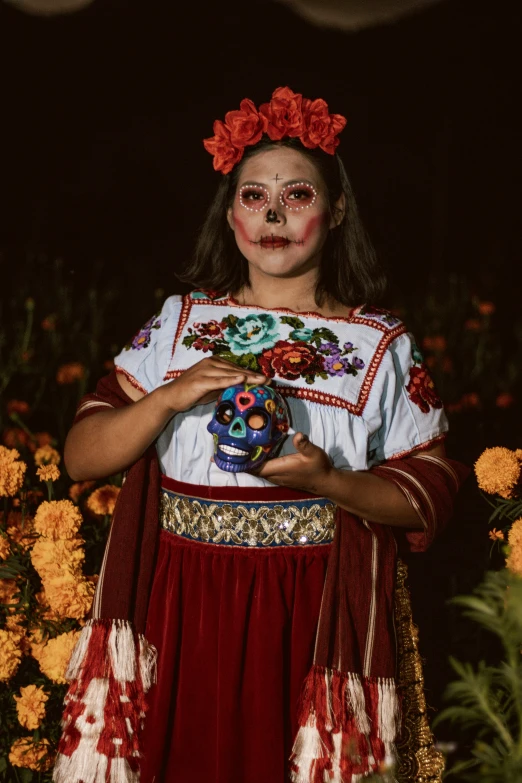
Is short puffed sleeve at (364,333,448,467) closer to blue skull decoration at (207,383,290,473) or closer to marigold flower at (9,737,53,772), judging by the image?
blue skull decoration at (207,383,290,473)

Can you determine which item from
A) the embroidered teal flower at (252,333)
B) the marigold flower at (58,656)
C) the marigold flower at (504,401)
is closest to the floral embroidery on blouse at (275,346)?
the embroidered teal flower at (252,333)

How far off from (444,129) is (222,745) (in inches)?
167

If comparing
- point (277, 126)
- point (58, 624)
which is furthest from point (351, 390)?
point (58, 624)

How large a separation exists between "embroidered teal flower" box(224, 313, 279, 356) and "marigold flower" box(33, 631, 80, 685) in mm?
729

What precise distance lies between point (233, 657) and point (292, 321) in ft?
2.19

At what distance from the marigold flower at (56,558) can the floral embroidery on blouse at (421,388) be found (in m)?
0.83

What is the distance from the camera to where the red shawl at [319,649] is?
1.68m

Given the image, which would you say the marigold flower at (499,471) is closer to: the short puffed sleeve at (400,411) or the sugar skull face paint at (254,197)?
the short puffed sleeve at (400,411)

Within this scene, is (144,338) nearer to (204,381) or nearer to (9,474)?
(204,381)

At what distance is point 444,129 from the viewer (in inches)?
205

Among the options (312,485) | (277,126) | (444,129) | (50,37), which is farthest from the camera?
(444,129)

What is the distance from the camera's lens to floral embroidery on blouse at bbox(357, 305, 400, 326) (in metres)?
1.91

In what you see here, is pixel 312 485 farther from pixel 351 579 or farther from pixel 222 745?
pixel 222 745

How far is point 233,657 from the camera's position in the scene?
173 cm
